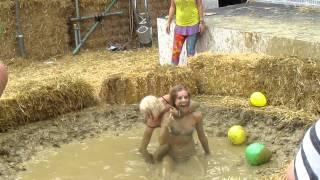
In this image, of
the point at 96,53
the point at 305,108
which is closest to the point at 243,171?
the point at 305,108

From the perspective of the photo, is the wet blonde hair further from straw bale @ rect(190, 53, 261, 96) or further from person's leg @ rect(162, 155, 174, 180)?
straw bale @ rect(190, 53, 261, 96)

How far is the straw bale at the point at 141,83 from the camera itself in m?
8.15

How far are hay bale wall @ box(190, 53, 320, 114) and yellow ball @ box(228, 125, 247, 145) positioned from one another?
0.92 m

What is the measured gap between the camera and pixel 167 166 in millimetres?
6031

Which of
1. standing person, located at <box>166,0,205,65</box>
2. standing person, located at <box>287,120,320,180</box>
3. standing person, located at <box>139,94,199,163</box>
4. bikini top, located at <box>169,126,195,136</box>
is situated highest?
standing person, located at <box>287,120,320,180</box>

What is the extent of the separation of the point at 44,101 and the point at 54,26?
4453 mm

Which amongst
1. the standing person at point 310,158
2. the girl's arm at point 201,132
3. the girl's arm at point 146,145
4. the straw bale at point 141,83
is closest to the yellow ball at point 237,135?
the girl's arm at point 201,132

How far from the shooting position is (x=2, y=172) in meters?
6.23

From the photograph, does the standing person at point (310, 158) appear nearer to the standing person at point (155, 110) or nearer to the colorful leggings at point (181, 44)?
the standing person at point (155, 110)

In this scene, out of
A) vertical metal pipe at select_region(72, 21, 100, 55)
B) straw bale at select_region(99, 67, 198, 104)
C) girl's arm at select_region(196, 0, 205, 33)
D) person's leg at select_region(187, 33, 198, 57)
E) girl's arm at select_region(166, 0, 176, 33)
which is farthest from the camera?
vertical metal pipe at select_region(72, 21, 100, 55)

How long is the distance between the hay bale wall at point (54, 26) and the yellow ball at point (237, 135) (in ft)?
20.4

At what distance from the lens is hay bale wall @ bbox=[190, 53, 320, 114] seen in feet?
22.8

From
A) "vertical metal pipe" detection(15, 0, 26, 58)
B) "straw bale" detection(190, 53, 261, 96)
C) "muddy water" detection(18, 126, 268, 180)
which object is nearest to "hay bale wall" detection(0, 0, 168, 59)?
"vertical metal pipe" detection(15, 0, 26, 58)

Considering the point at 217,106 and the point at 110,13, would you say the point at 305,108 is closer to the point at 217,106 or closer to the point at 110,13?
the point at 217,106
